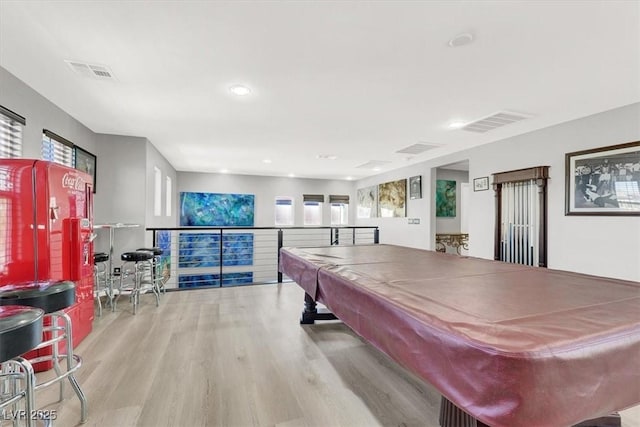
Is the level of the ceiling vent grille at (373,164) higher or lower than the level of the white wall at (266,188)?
higher

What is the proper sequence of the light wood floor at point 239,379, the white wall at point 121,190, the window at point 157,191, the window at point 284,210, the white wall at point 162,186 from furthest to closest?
the window at point 284,210 → the window at point 157,191 → the white wall at point 162,186 → the white wall at point 121,190 → the light wood floor at point 239,379

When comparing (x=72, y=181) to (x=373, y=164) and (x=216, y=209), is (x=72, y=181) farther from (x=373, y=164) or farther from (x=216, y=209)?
(x=216, y=209)

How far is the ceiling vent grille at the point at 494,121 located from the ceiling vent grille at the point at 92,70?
4.02m

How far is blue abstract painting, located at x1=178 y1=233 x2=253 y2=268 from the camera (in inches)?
322

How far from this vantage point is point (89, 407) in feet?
5.78

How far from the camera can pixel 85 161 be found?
13.4 feet

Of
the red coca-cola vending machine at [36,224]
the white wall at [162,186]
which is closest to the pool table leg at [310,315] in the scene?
the red coca-cola vending machine at [36,224]

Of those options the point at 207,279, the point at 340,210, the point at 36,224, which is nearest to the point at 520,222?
the point at 36,224

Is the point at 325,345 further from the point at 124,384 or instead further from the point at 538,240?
the point at 538,240

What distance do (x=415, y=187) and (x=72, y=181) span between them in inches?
233

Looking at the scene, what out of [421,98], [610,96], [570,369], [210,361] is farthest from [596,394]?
[610,96]

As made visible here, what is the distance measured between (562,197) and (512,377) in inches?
164

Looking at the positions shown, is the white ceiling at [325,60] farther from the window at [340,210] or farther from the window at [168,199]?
the window at [340,210]

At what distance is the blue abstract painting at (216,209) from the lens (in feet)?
26.8
